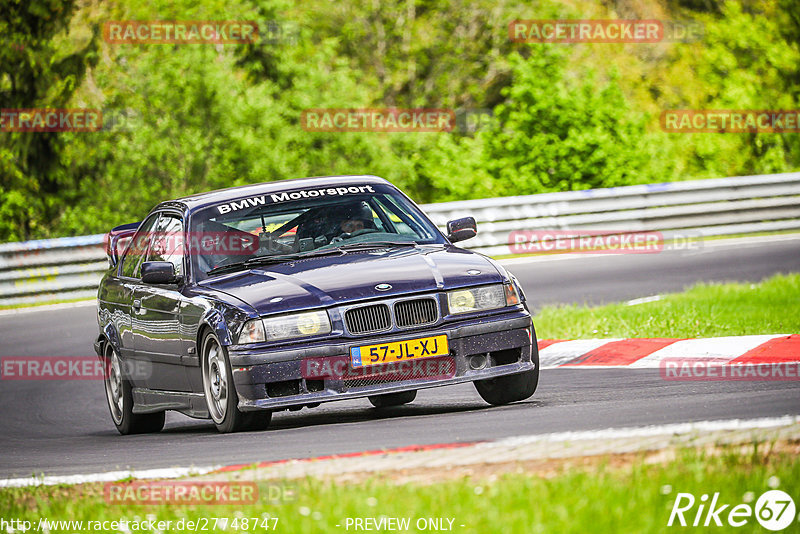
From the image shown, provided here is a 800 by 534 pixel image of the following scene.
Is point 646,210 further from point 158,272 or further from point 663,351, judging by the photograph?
point 158,272

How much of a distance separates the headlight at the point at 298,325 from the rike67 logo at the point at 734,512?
345 cm

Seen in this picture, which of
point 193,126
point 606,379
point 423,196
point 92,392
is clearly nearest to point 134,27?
point 193,126

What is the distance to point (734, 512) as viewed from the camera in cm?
436

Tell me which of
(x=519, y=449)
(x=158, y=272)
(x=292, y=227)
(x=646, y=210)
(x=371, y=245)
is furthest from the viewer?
(x=646, y=210)

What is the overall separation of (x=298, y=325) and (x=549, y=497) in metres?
3.22

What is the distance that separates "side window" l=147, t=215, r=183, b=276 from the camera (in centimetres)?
907

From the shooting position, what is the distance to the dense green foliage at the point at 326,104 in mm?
27938

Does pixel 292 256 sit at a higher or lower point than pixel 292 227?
lower

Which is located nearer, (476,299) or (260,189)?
(476,299)

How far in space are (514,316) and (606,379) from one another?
1.64 meters

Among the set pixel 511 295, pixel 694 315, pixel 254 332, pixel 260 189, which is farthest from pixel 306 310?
pixel 694 315

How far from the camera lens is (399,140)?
125 feet

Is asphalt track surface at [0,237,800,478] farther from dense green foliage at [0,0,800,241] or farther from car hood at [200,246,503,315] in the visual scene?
dense green foliage at [0,0,800,241]

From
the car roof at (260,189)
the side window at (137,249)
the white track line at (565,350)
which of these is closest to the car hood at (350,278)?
the car roof at (260,189)
